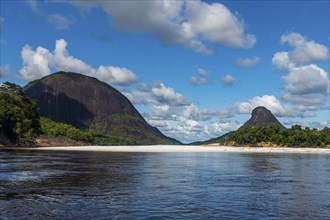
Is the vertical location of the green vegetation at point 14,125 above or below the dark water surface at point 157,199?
above

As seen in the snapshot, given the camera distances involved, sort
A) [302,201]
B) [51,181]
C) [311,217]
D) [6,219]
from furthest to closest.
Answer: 1. [51,181]
2. [302,201]
3. [311,217]
4. [6,219]

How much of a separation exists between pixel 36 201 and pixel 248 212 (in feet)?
46.4

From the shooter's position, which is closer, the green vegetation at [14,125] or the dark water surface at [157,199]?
the dark water surface at [157,199]

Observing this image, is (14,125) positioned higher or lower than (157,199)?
higher

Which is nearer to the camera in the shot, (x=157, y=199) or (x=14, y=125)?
(x=157, y=199)

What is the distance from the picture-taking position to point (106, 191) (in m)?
31.5

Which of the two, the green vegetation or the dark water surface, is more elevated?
the green vegetation

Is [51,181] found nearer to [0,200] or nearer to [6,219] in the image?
[0,200]

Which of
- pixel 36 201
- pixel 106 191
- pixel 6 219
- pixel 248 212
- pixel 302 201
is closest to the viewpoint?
pixel 6 219

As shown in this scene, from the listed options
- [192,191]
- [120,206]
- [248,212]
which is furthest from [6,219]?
[192,191]

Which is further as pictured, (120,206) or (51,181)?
(51,181)

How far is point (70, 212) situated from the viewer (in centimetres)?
2227

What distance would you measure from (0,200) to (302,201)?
70.8 ft

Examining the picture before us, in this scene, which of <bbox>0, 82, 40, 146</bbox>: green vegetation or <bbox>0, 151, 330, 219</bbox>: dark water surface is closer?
<bbox>0, 151, 330, 219</bbox>: dark water surface
